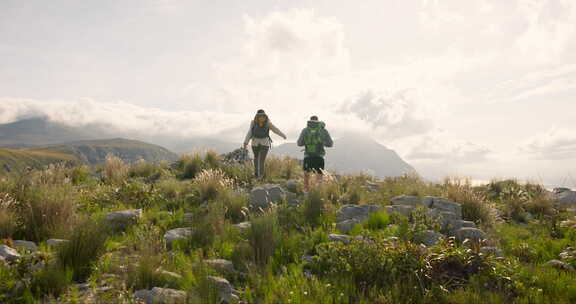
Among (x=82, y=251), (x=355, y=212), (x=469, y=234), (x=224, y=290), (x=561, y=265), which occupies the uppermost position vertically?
(x=355, y=212)

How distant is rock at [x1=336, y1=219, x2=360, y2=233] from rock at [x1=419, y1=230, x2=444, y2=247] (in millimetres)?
1289

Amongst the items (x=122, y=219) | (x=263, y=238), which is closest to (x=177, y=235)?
(x=122, y=219)

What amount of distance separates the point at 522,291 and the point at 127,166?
44.8ft

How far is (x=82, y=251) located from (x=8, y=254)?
0.85 meters

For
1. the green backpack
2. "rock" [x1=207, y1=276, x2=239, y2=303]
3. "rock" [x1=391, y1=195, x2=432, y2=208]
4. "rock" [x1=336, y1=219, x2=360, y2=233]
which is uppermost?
the green backpack

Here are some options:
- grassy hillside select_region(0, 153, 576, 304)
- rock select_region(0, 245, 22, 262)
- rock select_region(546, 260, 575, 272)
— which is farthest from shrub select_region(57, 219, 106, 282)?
rock select_region(546, 260, 575, 272)

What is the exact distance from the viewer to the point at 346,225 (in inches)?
255

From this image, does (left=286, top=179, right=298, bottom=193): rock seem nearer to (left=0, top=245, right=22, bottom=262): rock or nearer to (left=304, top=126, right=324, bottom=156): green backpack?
(left=304, top=126, right=324, bottom=156): green backpack

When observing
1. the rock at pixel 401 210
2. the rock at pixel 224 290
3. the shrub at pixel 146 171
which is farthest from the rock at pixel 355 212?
the shrub at pixel 146 171

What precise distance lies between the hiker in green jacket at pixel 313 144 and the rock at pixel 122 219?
547 centimetres

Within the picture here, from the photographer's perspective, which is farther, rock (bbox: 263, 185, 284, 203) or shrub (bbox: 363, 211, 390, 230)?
rock (bbox: 263, 185, 284, 203)

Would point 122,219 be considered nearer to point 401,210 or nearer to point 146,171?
point 401,210

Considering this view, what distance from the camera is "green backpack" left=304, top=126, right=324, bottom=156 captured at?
1093cm

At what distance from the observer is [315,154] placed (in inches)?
430
